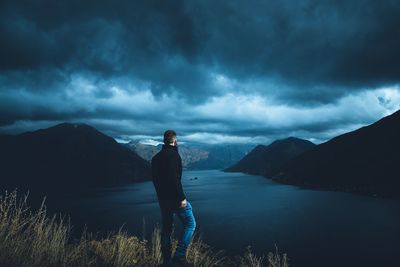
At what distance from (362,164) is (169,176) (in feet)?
563

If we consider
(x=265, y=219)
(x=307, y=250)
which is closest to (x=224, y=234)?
(x=307, y=250)

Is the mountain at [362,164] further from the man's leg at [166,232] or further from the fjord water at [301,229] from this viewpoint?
the man's leg at [166,232]

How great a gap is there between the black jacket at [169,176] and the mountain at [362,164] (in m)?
130

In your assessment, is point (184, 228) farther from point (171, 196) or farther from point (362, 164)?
point (362, 164)

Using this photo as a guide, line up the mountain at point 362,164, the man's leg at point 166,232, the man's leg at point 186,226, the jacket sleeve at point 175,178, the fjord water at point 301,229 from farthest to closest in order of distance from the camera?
the mountain at point 362,164
the fjord water at point 301,229
the man's leg at point 166,232
the man's leg at point 186,226
the jacket sleeve at point 175,178

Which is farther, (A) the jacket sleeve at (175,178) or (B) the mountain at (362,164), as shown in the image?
(B) the mountain at (362,164)

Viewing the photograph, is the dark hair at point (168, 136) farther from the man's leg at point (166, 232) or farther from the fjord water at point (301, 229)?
the fjord water at point (301, 229)

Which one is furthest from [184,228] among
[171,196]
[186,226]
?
[171,196]

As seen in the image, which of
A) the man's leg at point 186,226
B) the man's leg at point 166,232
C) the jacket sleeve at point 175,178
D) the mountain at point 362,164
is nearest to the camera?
the jacket sleeve at point 175,178

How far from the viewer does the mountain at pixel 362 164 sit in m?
132

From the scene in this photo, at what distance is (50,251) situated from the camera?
6.58 meters

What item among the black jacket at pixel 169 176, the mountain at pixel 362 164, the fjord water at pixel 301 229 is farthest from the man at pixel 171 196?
the mountain at pixel 362 164

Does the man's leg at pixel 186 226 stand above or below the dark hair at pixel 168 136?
below

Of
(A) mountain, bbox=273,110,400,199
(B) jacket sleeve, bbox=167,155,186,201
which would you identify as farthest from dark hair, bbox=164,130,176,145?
(A) mountain, bbox=273,110,400,199
